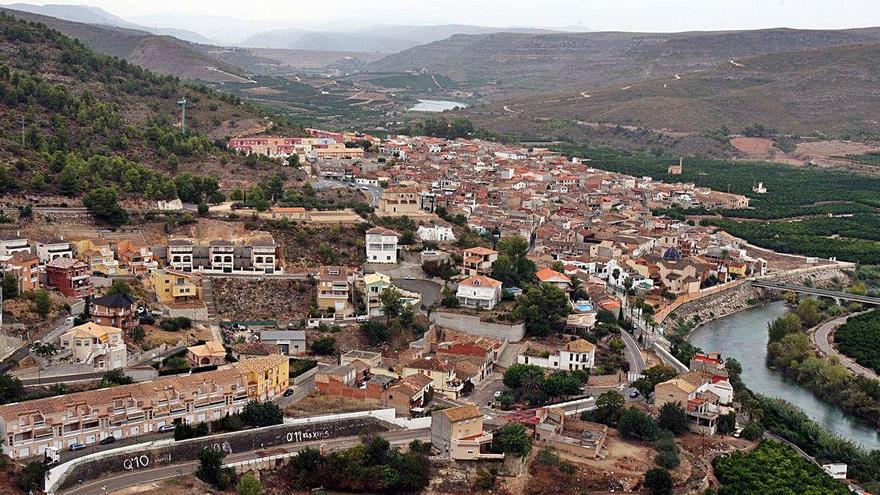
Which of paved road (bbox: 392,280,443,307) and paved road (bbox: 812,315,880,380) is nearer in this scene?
paved road (bbox: 812,315,880,380)

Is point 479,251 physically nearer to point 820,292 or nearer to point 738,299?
point 738,299

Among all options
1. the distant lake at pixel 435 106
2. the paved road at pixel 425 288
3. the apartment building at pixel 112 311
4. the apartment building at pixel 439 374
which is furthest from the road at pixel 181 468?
the distant lake at pixel 435 106

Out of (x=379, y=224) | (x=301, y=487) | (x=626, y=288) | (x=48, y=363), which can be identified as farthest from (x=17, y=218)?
(x=626, y=288)

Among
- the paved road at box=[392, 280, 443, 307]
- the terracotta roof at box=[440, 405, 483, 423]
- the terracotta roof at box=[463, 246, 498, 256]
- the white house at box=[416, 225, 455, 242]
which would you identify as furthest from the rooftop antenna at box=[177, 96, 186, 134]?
the terracotta roof at box=[440, 405, 483, 423]

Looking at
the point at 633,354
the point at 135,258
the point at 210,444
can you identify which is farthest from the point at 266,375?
the point at 633,354

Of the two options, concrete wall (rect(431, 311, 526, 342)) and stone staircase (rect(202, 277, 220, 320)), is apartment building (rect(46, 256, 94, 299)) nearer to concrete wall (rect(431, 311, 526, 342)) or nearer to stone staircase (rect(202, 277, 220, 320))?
stone staircase (rect(202, 277, 220, 320))
